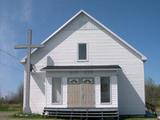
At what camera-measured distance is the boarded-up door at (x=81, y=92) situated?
27.0 metres

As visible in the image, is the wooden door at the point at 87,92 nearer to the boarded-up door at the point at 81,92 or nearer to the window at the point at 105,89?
the boarded-up door at the point at 81,92

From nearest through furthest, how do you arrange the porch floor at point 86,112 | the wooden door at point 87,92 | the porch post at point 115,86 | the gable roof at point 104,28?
the porch floor at point 86,112, the porch post at point 115,86, the wooden door at point 87,92, the gable roof at point 104,28

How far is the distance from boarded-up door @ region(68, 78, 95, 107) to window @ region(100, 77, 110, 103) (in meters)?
→ 0.77

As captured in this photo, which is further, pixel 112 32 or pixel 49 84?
Answer: pixel 112 32

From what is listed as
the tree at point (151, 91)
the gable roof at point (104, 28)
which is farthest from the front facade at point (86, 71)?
the tree at point (151, 91)

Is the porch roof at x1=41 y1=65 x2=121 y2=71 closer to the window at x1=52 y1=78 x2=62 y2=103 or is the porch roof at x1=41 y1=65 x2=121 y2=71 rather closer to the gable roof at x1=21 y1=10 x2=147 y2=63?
the window at x1=52 y1=78 x2=62 y2=103

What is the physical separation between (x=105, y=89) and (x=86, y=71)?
6.66 ft

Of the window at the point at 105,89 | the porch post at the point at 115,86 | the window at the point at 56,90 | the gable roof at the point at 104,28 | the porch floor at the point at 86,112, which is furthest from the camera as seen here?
the gable roof at the point at 104,28

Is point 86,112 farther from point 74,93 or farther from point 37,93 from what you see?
point 37,93

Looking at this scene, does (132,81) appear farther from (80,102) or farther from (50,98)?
(50,98)

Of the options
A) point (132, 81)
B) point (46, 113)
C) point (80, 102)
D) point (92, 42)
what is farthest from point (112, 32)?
point (46, 113)

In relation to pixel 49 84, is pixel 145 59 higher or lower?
higher

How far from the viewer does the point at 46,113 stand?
27562 millimetres

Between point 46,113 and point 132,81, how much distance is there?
24.7 ft
